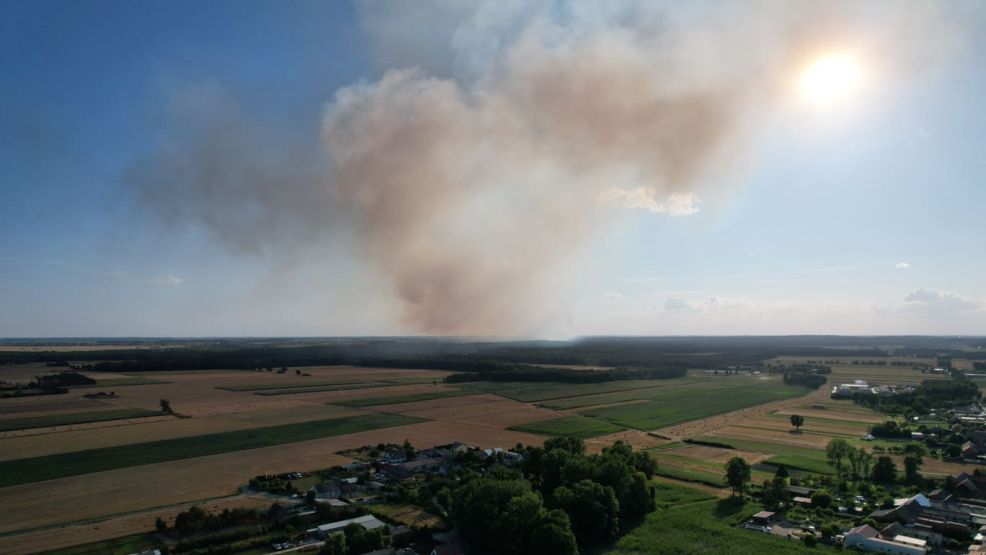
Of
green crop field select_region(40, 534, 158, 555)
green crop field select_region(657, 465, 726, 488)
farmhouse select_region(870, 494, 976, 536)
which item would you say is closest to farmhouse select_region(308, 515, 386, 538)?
green crop field select_region(40, 534, 158, 555)

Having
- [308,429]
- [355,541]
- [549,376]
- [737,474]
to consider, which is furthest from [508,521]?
[549,376]

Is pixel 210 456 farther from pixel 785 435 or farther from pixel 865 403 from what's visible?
pixel 865 403

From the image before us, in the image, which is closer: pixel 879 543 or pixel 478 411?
pixel 879 543

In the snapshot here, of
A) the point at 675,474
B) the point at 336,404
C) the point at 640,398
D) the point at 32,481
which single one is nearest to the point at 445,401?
the point at 336,404

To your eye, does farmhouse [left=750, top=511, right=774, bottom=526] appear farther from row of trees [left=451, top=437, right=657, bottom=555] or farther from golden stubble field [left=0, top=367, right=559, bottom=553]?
golden stubble field [left=0, top=367, right=559, bottom=553]

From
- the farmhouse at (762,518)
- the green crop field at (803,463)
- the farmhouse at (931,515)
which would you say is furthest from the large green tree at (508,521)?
the green crop field at (803,463)

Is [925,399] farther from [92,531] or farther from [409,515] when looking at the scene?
[92,531]

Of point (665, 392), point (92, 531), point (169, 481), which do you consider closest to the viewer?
point (92, 531)
